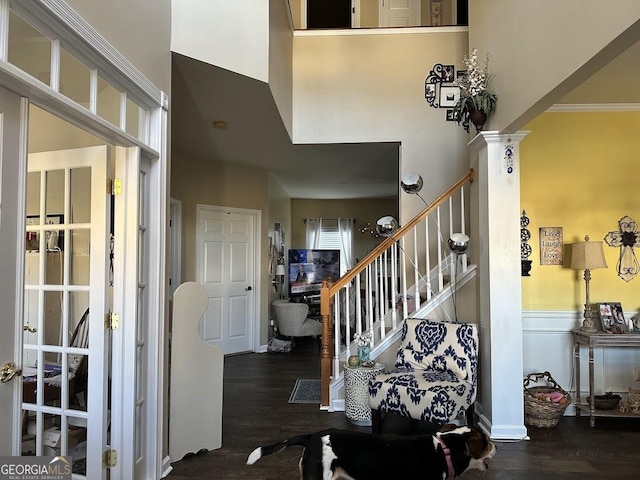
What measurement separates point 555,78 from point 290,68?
3136mm

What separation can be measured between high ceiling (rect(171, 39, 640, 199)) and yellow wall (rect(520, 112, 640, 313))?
0.25 meters

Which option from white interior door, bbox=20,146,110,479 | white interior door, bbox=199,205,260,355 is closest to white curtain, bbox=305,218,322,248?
white interior door, bbox=199,205,260,355

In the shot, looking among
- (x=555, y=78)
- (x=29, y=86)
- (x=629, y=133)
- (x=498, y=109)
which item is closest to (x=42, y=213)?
(x=29, y=86)

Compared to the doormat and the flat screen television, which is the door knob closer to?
the doormat

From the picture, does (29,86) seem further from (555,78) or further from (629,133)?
(629,133)

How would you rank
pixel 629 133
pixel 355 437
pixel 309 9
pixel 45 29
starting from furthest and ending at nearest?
pixel 309 9 → pixel 629 133 → pixel 355 437 → pixel 45 29

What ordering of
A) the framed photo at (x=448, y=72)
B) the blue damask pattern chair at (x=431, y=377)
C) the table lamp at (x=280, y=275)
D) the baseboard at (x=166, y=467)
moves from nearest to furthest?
the baseboard at (x=166, y=467), the blue damask pattern chair at (x=431, y=377), the framed photo at (x=448, y=72), the table lamp at (x=280, y=275)

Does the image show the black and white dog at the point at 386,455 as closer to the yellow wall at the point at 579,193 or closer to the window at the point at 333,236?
the yellow wall at the point at 579,193

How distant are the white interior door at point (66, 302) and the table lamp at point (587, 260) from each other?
3.64m

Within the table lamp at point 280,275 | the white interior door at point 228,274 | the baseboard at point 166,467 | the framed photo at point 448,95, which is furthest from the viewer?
the table lamp at point 280,275

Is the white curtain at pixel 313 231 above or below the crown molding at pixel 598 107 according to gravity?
below

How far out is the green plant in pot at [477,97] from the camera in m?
3.32

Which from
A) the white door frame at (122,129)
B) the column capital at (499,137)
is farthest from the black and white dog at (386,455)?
the column capital at (499,137)

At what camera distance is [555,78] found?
2326 millimetres
